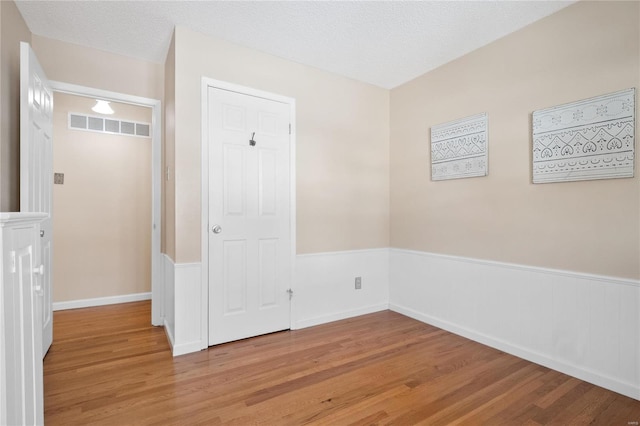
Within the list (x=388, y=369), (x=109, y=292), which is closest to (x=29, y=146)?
(x=109, y=292)

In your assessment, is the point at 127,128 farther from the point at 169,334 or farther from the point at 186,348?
the point at 186,348

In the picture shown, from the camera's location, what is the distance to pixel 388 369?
223 centimetres

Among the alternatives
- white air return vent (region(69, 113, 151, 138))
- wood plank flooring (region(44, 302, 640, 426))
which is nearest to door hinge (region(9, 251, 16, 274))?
wood plank flooring (region(44, 302, 640, 426))

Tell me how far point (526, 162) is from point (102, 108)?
453 cm

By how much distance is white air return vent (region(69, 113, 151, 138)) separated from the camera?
3.73 meters

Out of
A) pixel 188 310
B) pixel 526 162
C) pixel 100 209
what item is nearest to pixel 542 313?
pixel 526 162

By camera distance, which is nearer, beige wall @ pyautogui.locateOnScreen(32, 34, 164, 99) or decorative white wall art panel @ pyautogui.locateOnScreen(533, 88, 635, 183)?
decorative white wall art panel @ pyautogui.locateOnScreen(533, 88, 635, 183)

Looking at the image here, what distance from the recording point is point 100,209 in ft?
12.7

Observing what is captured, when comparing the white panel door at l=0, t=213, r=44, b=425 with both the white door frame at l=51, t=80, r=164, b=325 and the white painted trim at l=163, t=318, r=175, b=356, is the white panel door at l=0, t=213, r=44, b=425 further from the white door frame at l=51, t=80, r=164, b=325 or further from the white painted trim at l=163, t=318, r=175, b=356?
the white door frame at l=51, t=80, r=164, b=325

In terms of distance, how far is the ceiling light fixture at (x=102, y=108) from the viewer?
12.4 feet

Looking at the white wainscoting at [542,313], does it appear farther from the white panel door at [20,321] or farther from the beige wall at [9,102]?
the beige wall at [9,102]

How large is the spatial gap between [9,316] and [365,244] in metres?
2.87

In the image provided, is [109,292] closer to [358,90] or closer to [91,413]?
[91,413]

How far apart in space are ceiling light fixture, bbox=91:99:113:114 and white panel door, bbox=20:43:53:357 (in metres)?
1.33
